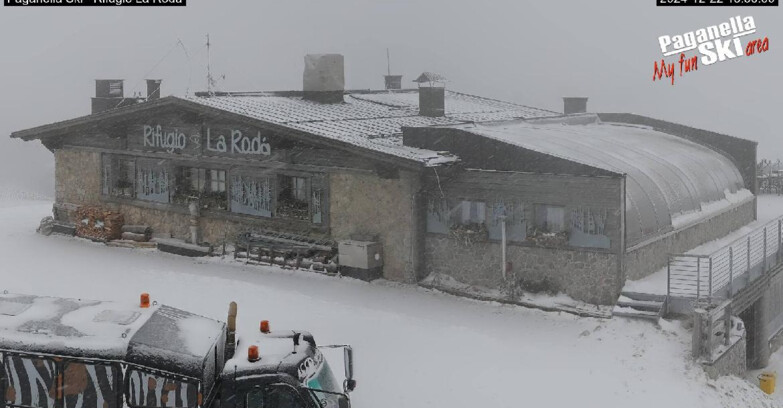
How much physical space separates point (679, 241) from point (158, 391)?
56.8 ft

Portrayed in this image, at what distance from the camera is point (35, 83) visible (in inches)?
5842

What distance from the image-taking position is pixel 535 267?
21750 millimetres

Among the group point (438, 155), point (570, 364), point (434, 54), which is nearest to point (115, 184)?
point (438, 155)

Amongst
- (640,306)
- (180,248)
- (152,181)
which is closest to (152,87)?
(152,181)

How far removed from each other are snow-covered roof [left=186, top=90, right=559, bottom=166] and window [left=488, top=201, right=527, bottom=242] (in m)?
1.80

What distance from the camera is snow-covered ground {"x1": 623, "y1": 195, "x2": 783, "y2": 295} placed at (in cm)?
2062

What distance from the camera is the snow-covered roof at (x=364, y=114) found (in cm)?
2394

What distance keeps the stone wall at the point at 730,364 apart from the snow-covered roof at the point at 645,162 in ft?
11.3

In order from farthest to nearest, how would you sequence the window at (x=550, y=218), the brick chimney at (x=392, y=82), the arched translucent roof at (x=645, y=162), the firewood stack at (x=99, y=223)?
the brick chimney at (x=392, y=82)
the firewood stack at (x=99, y=223)
the arched translucent roof at (x=645, y=162)
the window at (x=550, y=218)

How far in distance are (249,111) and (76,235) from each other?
891 centimetres

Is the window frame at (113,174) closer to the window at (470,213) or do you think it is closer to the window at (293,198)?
the window at (293,198)

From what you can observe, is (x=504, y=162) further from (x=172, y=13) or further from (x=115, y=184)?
(x=172, y=13)

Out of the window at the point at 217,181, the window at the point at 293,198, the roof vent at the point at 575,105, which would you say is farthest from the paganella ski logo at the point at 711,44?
the window at the point at 217,181

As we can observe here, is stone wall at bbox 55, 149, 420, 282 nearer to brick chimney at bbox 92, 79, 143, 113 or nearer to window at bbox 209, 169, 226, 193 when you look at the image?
window at bbox 209, 169, 226, 193
